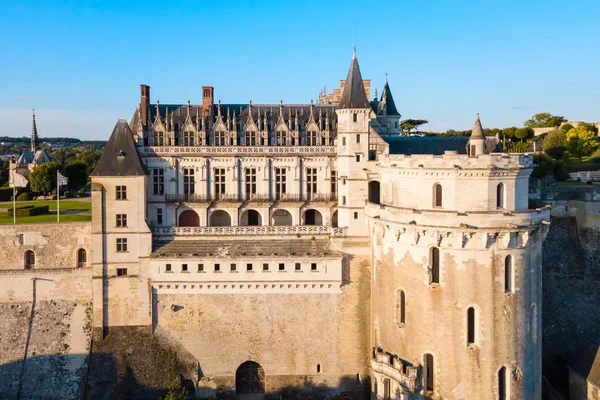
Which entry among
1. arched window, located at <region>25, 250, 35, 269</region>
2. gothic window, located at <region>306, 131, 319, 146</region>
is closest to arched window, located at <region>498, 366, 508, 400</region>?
gothic window, located at <region>306, 131, 319, 146</region>

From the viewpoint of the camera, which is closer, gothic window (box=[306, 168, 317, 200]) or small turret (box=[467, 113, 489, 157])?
small turret (box=[467, 113, 489, 157])

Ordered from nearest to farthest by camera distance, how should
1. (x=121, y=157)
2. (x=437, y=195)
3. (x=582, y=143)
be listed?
(x=437, y=195) → (x=121, y=157) → (x=582, y=143)

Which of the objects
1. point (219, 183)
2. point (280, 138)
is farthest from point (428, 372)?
point (219, 183)

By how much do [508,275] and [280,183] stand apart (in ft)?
49.0

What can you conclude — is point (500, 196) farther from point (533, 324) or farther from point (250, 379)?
point (250, 379)

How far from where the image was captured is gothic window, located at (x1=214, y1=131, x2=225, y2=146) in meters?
35.0

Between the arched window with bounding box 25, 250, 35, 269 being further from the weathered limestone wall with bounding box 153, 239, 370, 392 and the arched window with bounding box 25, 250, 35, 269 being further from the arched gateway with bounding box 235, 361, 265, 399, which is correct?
the arched gateway with bounding box 235, 361, 265, 399

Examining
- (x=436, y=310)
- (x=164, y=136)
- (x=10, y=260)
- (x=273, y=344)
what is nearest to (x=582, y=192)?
(x=436, y=310)

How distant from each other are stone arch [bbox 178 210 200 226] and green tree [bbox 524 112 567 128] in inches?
3018

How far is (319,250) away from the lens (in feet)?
104

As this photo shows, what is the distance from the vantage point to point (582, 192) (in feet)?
124

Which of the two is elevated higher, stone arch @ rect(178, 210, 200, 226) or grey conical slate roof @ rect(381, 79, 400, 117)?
grey conical slate roof @ rect(381, 79, 400, 117)

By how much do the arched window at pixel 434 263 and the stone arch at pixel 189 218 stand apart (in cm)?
1545

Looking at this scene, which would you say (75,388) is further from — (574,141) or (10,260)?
(574,141)
